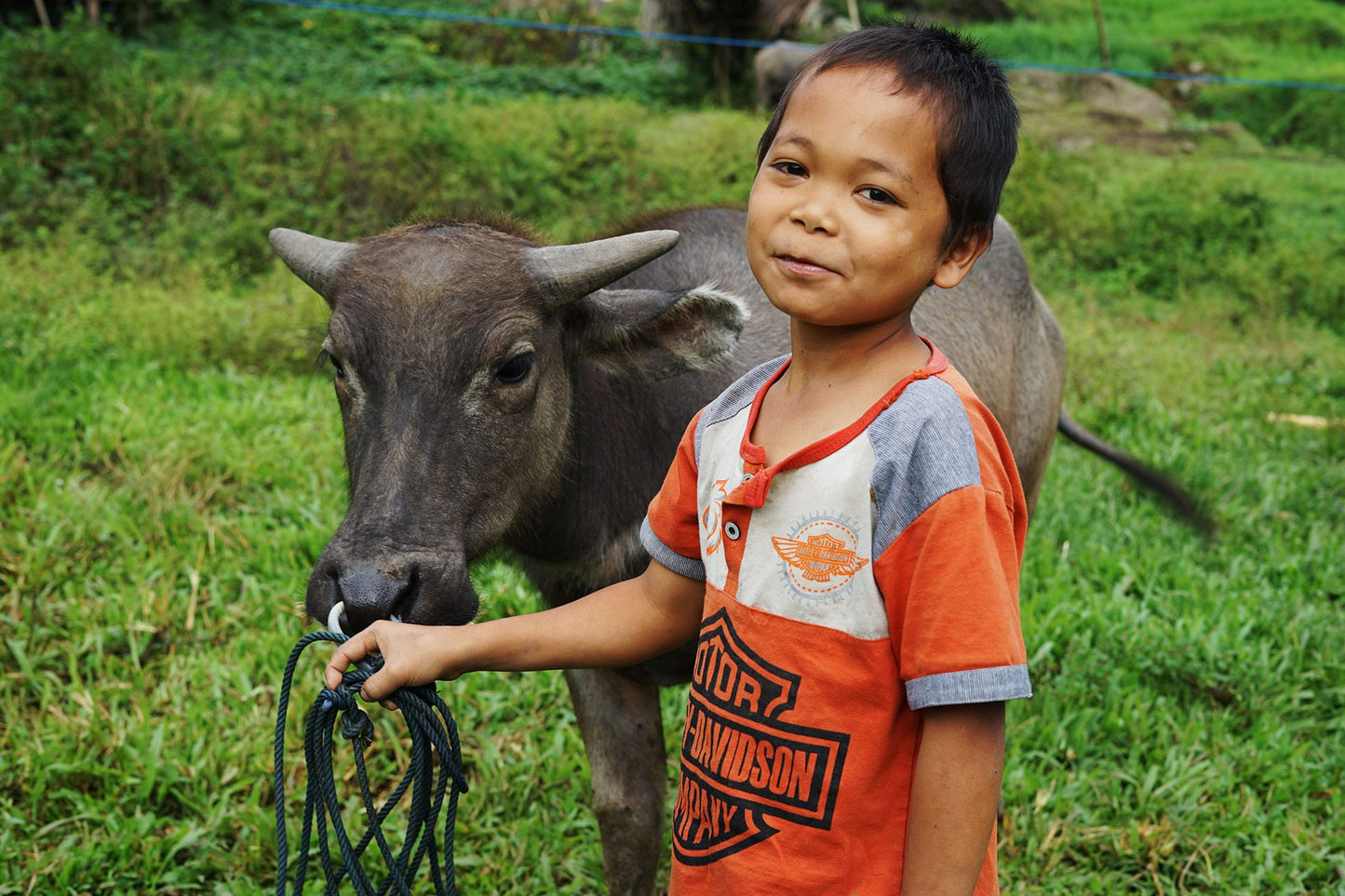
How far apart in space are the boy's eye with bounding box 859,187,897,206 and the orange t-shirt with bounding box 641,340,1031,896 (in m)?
0.22

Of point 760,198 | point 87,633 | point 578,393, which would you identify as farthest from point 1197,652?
point 87,633

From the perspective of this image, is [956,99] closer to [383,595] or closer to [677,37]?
[383,595]

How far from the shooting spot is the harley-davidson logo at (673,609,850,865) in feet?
4.61

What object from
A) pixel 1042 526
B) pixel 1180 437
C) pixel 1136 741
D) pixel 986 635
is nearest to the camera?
pixel 986 635

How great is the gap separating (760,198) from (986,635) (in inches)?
24.1

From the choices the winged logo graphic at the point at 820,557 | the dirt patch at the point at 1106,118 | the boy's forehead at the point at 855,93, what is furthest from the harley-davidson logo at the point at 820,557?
the dirt patch at the point at 1106,118

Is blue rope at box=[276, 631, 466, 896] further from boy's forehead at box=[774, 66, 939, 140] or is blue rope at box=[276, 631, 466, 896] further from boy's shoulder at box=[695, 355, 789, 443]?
boy's forehead at box=[774, 66, 939, 140]

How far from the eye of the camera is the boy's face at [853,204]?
1345 millimetres

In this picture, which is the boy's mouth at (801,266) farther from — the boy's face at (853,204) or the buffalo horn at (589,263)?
the buffalo horn at (589,263)

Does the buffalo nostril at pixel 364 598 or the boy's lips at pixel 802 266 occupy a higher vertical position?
the boy's lips at pixel 802 266

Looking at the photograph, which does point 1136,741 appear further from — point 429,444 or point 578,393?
point 429,444

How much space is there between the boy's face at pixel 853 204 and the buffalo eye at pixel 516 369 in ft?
3.24

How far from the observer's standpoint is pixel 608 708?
2.88 meters

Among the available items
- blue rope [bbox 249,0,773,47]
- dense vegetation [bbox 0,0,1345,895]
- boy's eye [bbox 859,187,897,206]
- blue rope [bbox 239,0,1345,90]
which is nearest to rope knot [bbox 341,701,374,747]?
boy's eye [bbox 859,187,897,206]
